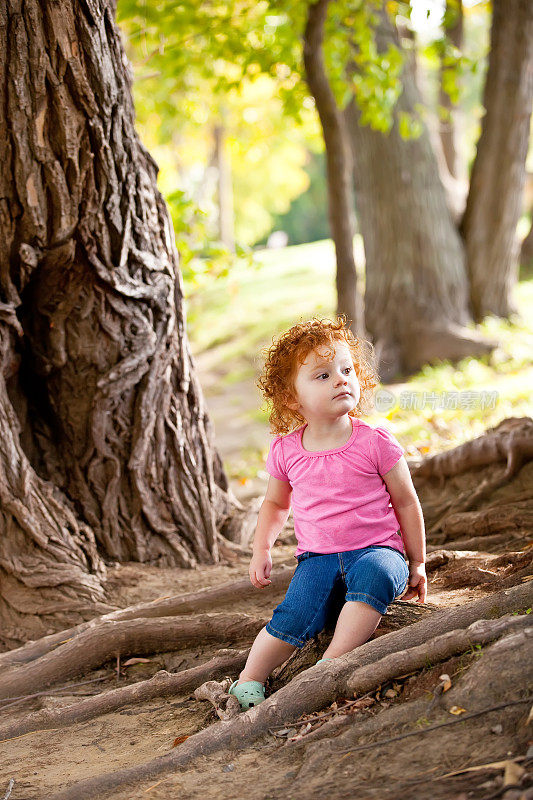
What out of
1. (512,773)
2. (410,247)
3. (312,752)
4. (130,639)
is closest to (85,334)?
(130,639)

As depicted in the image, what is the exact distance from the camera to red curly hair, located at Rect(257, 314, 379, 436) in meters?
3.09

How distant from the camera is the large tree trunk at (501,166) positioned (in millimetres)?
10008

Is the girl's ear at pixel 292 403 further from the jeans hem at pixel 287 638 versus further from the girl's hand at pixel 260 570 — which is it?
the jeans hem at pixel 287 638

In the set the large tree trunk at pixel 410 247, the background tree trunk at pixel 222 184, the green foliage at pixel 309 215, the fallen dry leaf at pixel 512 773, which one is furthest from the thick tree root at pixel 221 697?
the green foliage at pixel 309 215

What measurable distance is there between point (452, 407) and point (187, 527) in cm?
453

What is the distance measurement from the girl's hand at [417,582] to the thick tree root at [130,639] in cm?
71

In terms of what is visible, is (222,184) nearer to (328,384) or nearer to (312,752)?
(328,384)

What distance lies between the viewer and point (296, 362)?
3.09 meters

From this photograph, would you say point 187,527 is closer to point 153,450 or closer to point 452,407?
point 153,450

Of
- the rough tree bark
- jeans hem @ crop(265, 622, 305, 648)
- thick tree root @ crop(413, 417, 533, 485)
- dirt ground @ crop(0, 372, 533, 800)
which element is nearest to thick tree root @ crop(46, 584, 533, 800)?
dirt ground @ crop(0, 372, 533, 800)

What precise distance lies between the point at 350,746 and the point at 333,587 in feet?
2.71

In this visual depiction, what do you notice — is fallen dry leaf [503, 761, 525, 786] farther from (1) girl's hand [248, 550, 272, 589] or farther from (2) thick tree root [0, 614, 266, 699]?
(2) thick tree root [0, 614, 266, 699]

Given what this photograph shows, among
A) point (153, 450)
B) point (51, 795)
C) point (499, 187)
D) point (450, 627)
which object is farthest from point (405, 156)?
point (51, 795)

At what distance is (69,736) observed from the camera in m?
2.85
